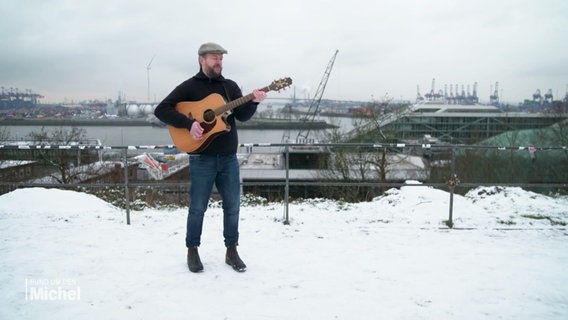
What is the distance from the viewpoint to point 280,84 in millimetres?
3256

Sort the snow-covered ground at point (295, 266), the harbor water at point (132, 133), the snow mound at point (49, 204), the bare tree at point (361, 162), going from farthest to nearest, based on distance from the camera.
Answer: the harbor water at point (132, 133) < the bare tree at point (361, 162) < the snow mound at point (49, 204) < the snow-covered ground at point (295, 266)

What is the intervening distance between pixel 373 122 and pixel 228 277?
2016 cm

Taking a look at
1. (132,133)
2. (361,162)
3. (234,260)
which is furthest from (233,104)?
(132,133)

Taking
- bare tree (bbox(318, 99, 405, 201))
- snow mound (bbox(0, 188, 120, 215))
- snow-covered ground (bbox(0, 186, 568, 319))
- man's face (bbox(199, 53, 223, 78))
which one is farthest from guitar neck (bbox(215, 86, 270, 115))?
bare tree (bbox(318, 99, 405, 201))

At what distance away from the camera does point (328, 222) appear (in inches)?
188

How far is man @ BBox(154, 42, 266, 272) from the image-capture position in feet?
10.4

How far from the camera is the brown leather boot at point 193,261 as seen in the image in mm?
3152

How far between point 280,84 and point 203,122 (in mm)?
798

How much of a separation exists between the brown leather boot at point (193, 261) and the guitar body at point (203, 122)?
946 millimetres

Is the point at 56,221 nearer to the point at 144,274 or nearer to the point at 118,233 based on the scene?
the point at 118,233

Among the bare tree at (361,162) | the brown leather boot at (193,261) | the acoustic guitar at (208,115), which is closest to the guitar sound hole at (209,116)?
the acoustic guitar at (208,115)

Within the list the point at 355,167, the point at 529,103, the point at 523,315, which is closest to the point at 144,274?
the point at 523,315

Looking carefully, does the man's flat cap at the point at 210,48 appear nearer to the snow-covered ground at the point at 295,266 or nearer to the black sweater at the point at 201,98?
the black sweater at the point at 201,98

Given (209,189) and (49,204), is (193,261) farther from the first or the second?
(49,204)
